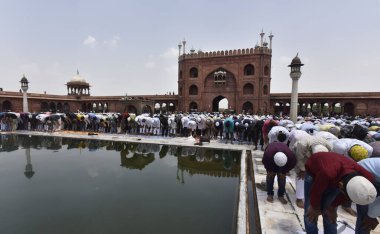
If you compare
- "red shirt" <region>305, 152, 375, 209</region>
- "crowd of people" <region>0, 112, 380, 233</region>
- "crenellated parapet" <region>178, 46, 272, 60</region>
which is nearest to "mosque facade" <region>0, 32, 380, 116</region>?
"crenellated parapet" <region>178, 46, 272, 60</region>

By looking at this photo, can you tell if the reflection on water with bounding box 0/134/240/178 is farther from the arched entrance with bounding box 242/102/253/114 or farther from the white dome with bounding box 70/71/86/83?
the white dome with bounding box 70/71/86/83

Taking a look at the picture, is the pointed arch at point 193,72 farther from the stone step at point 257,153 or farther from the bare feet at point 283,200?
the bare feet at point 283,200

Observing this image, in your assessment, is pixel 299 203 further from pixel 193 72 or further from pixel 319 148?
pixel 193 72

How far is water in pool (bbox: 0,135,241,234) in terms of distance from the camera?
3.79 meters

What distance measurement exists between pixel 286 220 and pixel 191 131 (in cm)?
941

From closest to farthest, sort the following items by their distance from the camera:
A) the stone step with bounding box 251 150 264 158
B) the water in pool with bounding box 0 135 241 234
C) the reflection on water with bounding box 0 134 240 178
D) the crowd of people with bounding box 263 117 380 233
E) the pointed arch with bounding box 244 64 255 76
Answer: the crowd of people with bounding box 263 117 380 233
the water in pool with bounding box 0 135 241 234
the reflection on water with bounding box 0 134 240 178
the stone step with bounding box 251 150 264 158
the pointed arch with bounding box 244 64 255 76

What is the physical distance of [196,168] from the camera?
730cm

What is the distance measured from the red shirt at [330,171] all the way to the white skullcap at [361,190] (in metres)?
0.15

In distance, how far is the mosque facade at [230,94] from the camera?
2667 cm

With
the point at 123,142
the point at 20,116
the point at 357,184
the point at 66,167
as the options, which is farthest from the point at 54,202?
the point at 20,116

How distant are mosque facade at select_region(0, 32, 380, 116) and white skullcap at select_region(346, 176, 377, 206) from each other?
943 inches

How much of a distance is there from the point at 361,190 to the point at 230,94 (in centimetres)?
2883

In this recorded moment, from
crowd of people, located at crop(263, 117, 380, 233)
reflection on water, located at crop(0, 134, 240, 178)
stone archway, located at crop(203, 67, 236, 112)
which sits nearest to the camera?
crowd of people, located at crop(263, 117, 380, 233)

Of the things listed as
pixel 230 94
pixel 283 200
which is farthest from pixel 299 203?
pixel 230 94
